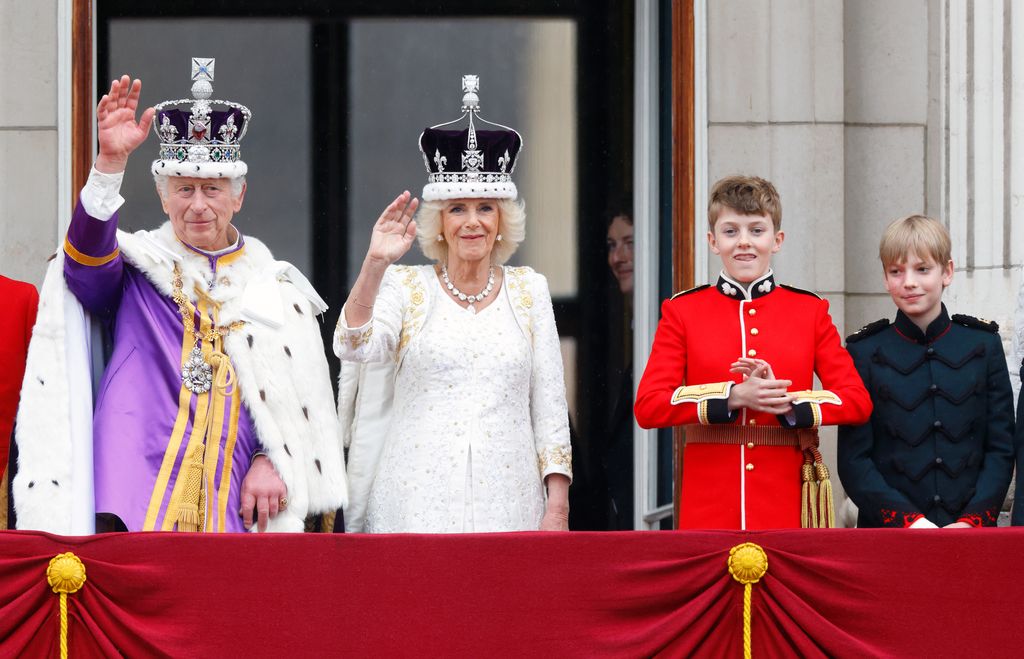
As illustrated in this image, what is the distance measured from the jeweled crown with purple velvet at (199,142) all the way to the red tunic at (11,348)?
0.54 meters

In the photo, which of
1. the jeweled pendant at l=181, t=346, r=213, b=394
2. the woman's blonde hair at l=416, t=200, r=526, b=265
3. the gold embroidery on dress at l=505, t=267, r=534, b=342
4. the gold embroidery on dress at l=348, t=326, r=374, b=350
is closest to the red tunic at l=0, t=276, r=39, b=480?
the jeweled pendant at l=181, t=346, r=213, b=394

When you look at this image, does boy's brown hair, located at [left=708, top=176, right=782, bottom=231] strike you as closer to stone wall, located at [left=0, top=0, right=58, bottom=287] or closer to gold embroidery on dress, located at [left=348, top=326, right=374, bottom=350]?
gold embroidery on dress, located at [left=348, top=326, right=374, bottom=350]

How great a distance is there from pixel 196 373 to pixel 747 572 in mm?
1652

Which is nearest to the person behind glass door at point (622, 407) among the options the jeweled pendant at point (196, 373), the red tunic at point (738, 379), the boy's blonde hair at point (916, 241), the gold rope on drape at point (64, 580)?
the red tunic at point (738, 379)

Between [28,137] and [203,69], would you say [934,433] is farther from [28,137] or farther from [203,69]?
[28,137]

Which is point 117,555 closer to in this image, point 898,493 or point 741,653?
point 741,653

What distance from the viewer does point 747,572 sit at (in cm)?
371

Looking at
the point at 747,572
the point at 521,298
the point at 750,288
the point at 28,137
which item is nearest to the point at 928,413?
the point at 750,288

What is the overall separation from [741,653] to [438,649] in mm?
710

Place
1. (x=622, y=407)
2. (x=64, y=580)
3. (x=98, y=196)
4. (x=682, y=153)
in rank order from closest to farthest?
(x=64, y=580) < (x=98, y=196) < (x=682, y=153) < (x=622, y=407)

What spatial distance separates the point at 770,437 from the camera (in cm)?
443

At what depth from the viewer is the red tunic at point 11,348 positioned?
4.50 metres

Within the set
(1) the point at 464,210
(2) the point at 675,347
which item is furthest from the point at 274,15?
(2) the point at 675,347

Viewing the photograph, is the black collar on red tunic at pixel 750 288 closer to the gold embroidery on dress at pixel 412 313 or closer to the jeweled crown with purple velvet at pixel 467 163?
the jeweled crown with purple velvet at pixel 467 163
